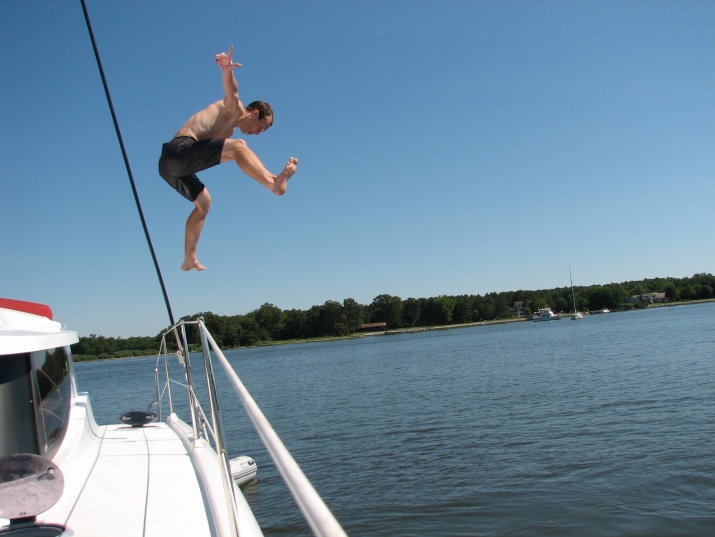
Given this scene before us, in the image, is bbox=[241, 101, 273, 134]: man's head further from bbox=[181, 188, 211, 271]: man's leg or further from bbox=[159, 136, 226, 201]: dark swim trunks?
bbox=[181, 188, 211, 271]: man's leg

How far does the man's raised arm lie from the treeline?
111 meters

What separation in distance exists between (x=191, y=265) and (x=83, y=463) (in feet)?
7.00

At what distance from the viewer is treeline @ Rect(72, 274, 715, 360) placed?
12975 centimetres

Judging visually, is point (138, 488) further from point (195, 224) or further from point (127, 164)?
point (127, 164)

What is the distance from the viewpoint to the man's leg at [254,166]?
4.00 metres

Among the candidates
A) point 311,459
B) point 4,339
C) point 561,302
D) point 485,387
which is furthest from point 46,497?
point 561,302

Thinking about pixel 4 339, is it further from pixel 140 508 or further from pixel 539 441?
pixel 539 441

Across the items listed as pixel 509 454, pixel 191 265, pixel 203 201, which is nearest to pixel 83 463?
pixel 191 265

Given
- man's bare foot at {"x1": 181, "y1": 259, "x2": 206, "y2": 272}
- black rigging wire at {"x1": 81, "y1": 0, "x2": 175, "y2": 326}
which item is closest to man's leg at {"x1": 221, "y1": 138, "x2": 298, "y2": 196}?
man's bare foot at {"x1": 181, "y1": 259, "x2": 206, "y2": 272}

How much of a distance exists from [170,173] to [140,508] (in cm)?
227

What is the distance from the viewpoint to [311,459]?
1596cm

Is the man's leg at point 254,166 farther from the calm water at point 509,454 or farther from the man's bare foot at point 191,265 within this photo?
the calm water at point 509,454

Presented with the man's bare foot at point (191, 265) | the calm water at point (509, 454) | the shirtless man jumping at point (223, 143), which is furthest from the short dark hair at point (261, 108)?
the calm water at point (509, 454)

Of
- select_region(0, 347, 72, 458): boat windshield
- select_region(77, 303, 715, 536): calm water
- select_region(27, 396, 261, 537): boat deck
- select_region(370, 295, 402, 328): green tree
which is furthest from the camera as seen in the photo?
select_region(370, 295, 402, 328): green tree
